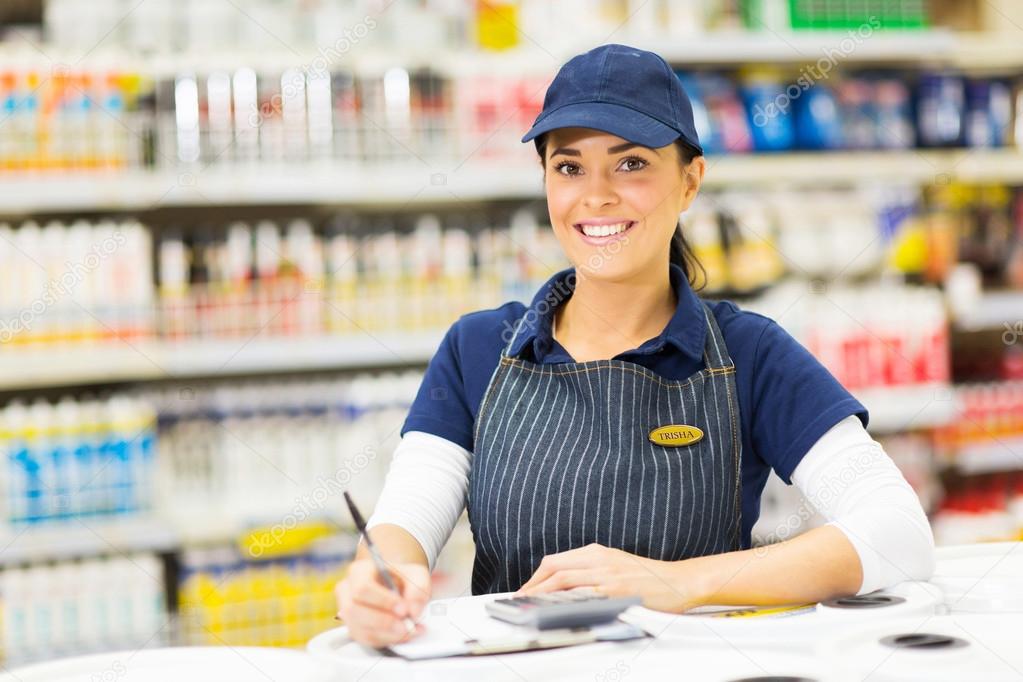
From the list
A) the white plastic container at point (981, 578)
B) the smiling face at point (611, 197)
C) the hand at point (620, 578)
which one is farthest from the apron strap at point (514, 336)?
the white plastic container at point (981, 578)

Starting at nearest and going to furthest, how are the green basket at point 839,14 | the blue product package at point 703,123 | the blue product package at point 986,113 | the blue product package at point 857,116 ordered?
the blue product package at point 703,123 < the green basket at point 839,14 < the blue product package at point 857,116 < the blue product package at point 986,113

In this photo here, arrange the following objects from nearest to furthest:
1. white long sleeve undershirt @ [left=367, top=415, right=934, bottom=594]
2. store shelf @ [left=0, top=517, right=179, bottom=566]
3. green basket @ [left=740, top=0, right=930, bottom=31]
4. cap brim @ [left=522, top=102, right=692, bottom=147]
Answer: white long sleeve undershirt @ [left=367, top=415, right=934, bottom=594]
cap brim @ [left=522, top=102, right=692, bottom=147]
store shelf @ [left=0, top=517, right=179, bottom=566]
green basket @ [left=740, top=0, right=930, bottom=31]

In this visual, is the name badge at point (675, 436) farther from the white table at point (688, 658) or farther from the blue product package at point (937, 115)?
the blue product package at point (937, 115)

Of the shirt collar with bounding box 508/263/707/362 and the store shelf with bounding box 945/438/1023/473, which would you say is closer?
the shirt collar with bounding box 508/263/707/362

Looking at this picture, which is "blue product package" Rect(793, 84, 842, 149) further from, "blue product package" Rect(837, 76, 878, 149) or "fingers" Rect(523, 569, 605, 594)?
"fingers" Rect(523, 569, 605, 594)

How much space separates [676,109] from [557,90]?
0.17 metres

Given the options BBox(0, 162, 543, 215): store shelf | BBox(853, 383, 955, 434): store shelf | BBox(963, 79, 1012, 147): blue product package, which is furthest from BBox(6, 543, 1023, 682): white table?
BBox(963, 79, 1012, 147): blue product package

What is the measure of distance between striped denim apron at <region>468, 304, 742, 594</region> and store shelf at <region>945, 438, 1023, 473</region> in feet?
8.01

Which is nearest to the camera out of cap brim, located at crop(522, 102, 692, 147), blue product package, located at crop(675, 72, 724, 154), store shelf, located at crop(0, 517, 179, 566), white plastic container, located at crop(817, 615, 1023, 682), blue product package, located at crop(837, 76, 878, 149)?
white plastic container, located at crop(817, 615, 1023, 682)

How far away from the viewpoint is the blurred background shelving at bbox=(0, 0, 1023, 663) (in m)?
2.85

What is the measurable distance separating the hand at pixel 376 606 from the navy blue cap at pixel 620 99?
63 cm

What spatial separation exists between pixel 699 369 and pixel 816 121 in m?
2.28

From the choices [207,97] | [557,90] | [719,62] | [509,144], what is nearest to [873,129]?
[719,62]

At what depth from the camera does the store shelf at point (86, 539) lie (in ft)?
9.11
